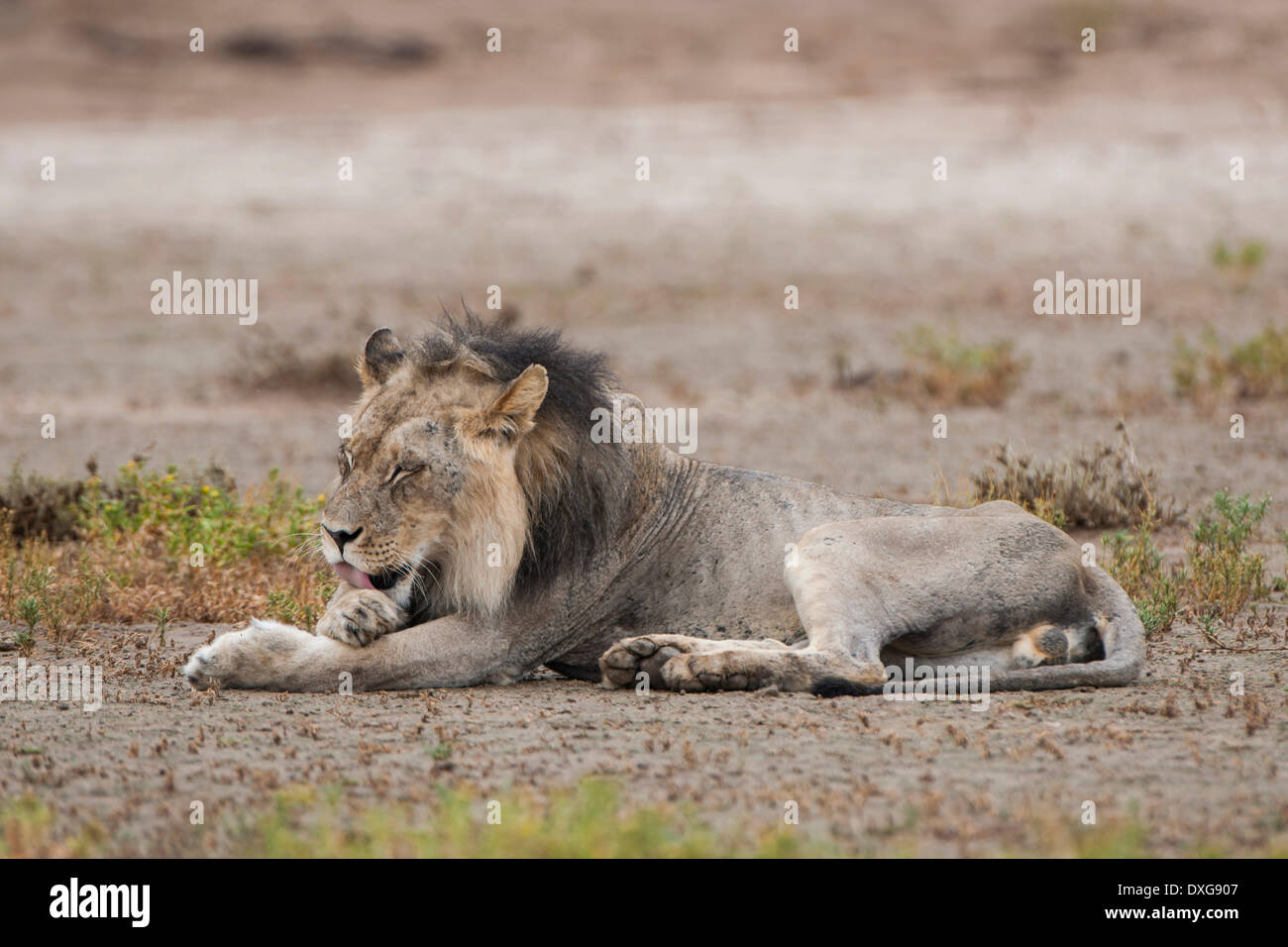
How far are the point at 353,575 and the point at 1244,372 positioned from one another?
1079 cm

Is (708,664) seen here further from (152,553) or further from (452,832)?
(152,553)

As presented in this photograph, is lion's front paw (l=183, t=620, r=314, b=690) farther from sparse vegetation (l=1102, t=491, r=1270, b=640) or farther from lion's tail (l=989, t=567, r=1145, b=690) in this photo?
sparse vegetation (l=1102, t=491, r=1270, b=640)

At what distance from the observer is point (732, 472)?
7.43m

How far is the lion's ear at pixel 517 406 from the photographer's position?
6613 mm

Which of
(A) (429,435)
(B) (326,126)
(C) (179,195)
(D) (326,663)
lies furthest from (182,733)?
(B) (326,126)

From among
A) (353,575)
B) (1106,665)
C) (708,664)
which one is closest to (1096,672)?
(1106,665)

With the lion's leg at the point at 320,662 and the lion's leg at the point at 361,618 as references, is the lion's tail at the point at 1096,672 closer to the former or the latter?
the lion's leg at the point at 320,662

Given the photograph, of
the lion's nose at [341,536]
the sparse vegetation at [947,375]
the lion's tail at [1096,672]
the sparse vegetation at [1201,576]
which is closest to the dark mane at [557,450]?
the lion's nose at [341,536]

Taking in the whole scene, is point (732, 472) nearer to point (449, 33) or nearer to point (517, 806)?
point (517, 806)

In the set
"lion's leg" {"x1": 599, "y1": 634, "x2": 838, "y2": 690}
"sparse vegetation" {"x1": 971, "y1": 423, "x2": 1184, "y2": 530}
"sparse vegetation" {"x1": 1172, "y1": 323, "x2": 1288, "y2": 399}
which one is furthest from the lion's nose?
"sparse vegetation" {"x1": 1172, "y1": 323, "x2": 1288, "y2": 399}

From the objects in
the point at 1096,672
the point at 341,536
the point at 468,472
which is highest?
the point at 468,472

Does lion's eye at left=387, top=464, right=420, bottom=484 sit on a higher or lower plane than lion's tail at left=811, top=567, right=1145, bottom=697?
higher

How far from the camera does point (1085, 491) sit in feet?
34.1

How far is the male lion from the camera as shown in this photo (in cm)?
664
